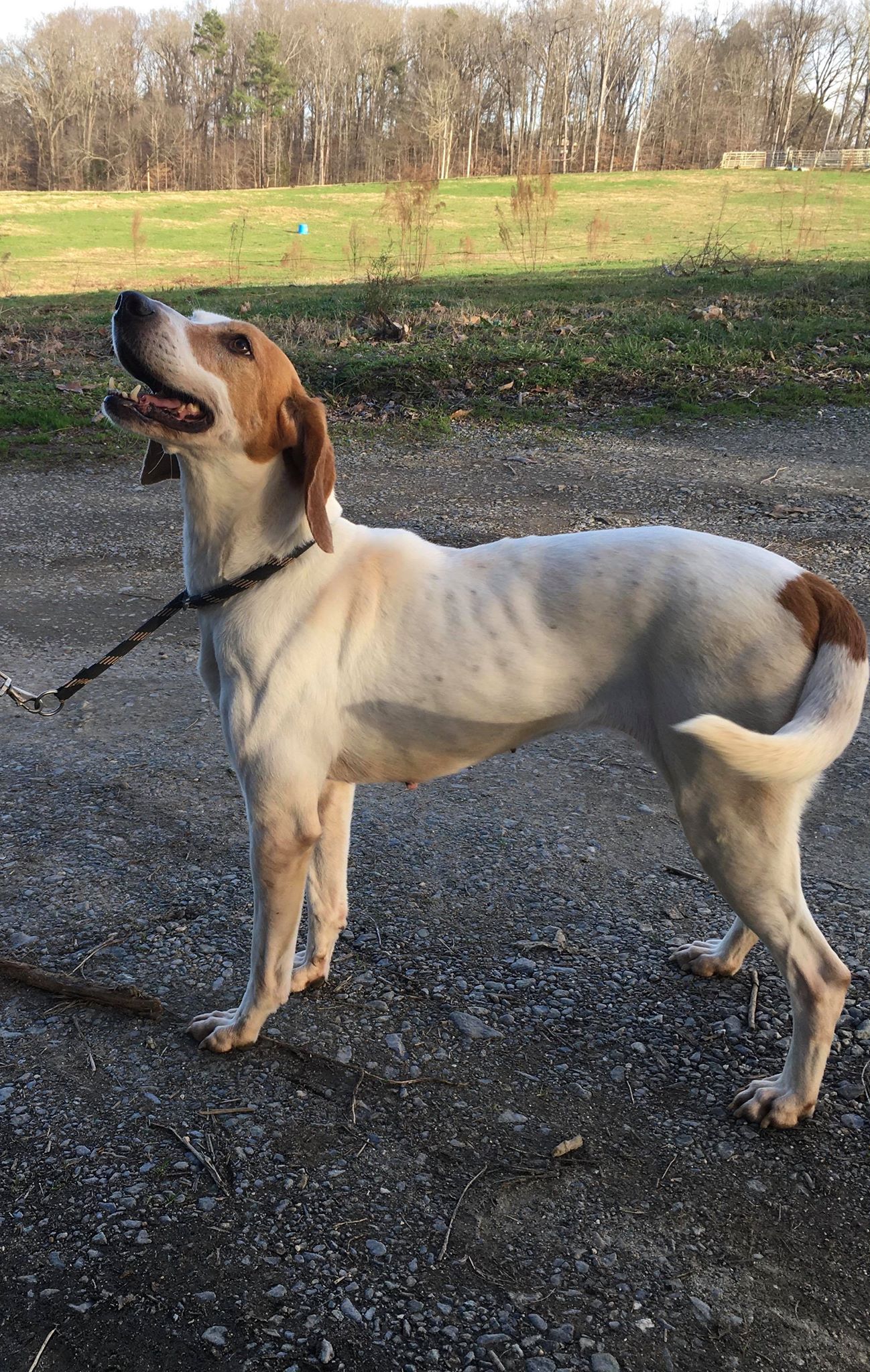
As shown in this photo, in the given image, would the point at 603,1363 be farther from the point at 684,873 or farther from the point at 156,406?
the point at 156,406

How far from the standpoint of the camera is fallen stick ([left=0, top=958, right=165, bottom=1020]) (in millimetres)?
3025

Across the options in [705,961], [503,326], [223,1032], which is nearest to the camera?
[223,1032]

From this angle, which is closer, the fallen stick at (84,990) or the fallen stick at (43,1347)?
the fallen stick at (43,1347)

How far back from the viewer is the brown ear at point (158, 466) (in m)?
3.18

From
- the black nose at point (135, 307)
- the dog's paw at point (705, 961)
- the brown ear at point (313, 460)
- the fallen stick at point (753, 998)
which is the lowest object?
the fallen stick at point (753, 998)

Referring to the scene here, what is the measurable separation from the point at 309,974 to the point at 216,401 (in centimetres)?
178

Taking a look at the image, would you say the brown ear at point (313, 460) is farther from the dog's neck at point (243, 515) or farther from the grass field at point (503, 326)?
the grass field at point (503, 326)

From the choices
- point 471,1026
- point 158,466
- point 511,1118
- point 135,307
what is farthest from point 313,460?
point 511,1118

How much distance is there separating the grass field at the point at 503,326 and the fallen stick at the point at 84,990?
726cm

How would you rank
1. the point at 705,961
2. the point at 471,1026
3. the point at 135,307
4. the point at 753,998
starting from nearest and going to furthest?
the point at 135,307, the point at 471,1026, the point at 753,998, the point at 705,961

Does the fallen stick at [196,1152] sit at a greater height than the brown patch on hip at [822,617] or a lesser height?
lesser

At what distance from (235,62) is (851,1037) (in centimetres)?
9024

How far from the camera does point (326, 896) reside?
10.5 ft

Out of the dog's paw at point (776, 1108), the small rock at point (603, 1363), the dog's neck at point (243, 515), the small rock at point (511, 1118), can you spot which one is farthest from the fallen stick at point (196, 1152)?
the dog's neck at point (243, 515)
